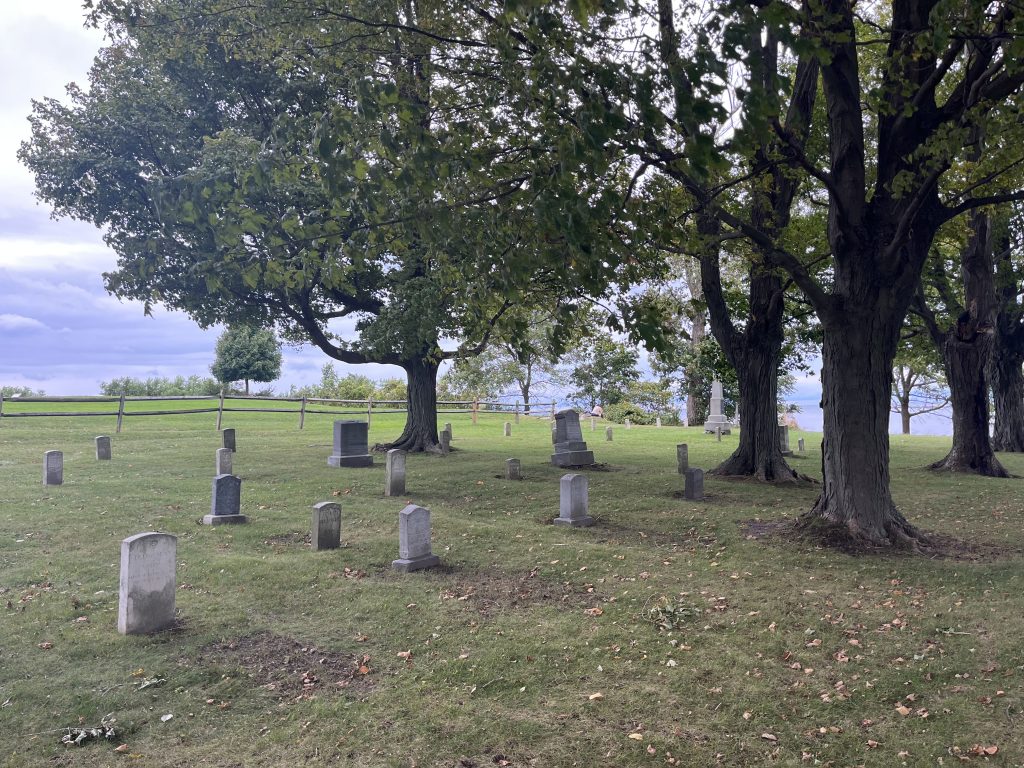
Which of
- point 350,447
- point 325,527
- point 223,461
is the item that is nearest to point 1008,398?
point 350,447

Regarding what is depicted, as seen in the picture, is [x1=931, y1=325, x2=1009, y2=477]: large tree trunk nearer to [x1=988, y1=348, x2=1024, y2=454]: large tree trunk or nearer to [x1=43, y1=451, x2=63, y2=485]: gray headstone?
[x1=988, y1=348, x2=1024, y2=454]: large tree trunk

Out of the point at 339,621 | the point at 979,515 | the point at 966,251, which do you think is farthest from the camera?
the point at 966,251

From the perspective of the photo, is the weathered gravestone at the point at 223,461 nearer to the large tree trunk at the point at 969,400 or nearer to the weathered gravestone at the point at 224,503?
the weathered gravestone at the point at 224,503

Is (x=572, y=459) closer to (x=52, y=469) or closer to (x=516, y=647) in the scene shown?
(x=52, y=469)

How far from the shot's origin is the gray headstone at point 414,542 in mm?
8320

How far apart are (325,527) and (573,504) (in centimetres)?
387

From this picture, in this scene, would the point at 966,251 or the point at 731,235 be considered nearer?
the point at 731,235

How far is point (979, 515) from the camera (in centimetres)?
1177

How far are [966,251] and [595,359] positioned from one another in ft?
89.7

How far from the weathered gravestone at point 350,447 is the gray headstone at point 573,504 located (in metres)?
9.03

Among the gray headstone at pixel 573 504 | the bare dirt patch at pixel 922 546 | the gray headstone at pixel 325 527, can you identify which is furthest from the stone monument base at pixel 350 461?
the bare dirt patch at pixel 922 546

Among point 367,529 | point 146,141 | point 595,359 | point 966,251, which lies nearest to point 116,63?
point 146,141

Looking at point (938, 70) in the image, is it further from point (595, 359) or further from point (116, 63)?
point (595, 359)

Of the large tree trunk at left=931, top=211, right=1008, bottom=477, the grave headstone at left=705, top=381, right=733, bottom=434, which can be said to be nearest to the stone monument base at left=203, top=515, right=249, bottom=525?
the large tree trunk at left=931, top=211, right=1008, bottom=477
